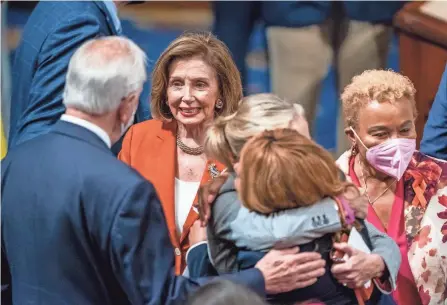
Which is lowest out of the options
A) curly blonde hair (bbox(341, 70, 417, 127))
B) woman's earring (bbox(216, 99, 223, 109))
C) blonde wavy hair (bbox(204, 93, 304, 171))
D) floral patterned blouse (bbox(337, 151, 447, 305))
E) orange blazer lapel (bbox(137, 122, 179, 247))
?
floral patterned blouse (bbox(337, 151, 447, 305))

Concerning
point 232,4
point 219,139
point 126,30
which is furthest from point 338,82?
point 219,139

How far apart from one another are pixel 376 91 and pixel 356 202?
660 millimetres

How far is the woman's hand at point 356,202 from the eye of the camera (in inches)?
113

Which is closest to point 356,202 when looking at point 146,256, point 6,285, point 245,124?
point 245,124

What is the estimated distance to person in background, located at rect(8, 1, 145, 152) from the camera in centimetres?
364

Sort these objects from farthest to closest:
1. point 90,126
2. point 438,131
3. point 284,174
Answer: point 438,131 → point 90,126 → point 284,174

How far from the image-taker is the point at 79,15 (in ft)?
12.2

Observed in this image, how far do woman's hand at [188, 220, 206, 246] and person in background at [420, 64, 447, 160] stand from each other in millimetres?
1047

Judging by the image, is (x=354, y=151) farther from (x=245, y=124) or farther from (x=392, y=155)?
(x=245, y=124)

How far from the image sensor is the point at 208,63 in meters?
3.48

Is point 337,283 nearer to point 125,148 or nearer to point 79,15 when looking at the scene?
point 125,148

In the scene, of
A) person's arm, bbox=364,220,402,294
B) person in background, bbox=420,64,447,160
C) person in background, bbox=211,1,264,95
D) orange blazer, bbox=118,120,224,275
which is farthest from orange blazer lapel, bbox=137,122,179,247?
person in background, bbox=211,1,264,95

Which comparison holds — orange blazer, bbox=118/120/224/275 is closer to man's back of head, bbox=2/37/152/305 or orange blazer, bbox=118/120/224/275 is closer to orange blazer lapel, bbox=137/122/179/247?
orange blazer lapel, bbox=137/122/179/247

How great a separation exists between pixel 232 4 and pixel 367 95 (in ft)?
4.49
